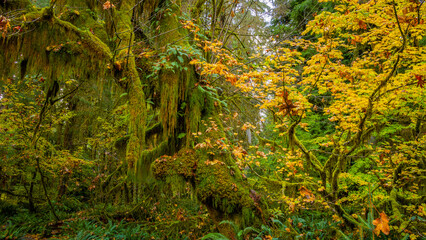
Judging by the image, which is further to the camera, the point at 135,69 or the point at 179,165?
the point at 135,69

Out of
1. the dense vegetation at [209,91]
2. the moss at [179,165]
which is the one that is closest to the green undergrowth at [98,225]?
the dense vegetation at [209,91]

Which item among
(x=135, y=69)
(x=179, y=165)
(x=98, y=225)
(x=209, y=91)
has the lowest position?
(x=98, y=225)

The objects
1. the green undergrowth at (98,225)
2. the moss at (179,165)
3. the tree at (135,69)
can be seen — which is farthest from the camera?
the green undergrowth at (98,225)

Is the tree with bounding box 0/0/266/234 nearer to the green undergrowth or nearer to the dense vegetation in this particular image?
the dense vegetation

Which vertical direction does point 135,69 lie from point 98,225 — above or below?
above

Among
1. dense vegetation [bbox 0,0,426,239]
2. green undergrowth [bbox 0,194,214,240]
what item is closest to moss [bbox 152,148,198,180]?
dense vegetation [bbox 0,0,426,239]

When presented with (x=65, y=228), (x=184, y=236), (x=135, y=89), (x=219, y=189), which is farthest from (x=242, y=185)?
(x=65, y=228)

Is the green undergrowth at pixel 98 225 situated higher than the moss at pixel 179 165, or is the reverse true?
the moss at pixel 179 165

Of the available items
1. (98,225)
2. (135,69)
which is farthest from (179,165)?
(98,225)

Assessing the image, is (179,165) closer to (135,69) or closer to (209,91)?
(209,91)

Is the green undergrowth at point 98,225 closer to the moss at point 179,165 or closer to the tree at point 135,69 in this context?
the tree at point 135,69

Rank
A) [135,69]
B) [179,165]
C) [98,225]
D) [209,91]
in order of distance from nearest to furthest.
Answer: [179,165]
[135,69]
[209,91]
[98,225]

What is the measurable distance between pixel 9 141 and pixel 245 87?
6.95 m

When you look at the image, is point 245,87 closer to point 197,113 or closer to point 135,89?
point 197,113
